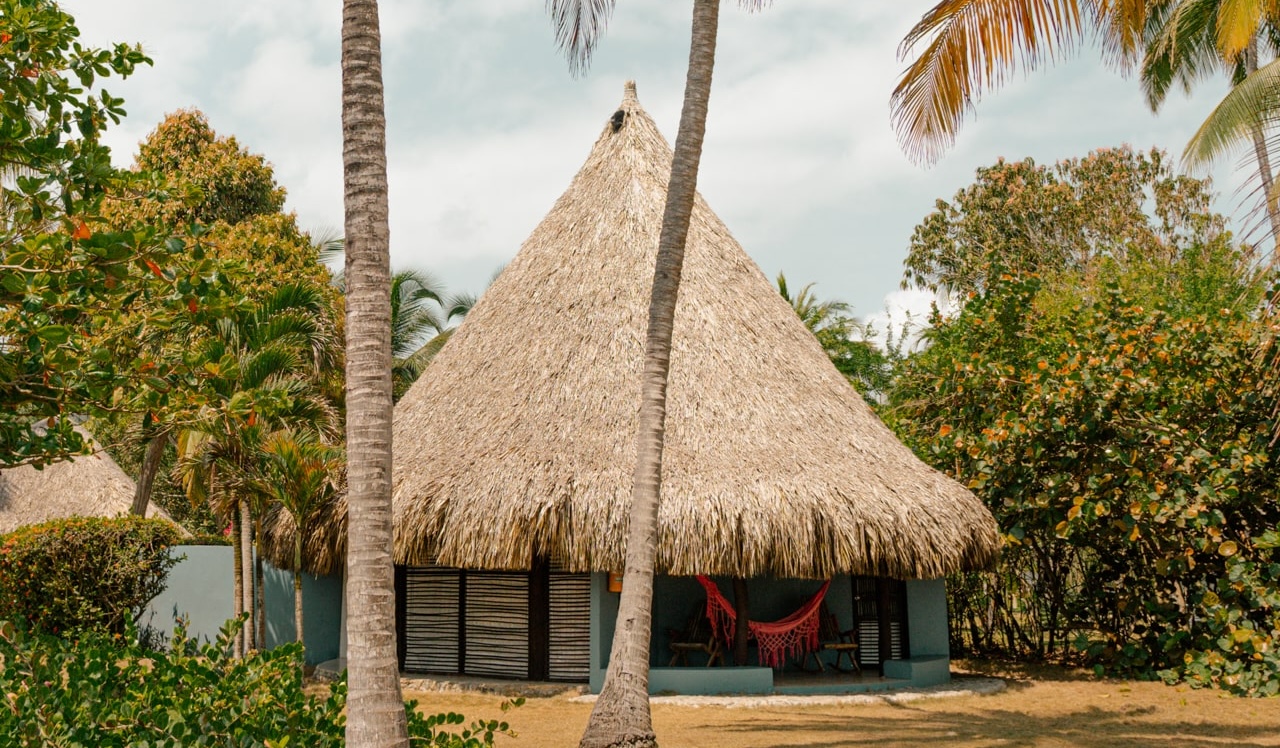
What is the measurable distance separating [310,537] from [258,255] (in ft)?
28.4

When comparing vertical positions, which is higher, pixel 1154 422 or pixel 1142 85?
pixel 1142 85

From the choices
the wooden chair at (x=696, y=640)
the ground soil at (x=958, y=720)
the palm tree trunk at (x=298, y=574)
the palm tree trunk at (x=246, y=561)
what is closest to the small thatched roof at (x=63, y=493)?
the palm tree trunk at (x=246, y=561)

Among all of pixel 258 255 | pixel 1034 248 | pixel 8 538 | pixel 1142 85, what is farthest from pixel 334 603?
pixel 1034 248

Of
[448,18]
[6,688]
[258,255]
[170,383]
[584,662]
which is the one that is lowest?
[584,662]

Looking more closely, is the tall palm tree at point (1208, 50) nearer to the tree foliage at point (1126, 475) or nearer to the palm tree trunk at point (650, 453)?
the tree foliage at point (1126, 475)

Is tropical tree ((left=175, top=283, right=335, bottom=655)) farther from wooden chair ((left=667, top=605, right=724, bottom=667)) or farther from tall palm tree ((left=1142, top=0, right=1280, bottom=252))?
tall palm tree ((left=1142, top=0, right=1280, bottom=252))

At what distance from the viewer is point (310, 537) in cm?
1077

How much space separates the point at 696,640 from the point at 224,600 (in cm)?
593

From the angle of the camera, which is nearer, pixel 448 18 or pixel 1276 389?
pixel 448 18

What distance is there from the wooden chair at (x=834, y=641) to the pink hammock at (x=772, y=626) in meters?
0.41

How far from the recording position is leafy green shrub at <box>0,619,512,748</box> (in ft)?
12.3

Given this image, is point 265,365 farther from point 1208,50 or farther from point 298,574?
point 1208,50

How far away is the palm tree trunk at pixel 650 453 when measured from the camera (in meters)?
6.38

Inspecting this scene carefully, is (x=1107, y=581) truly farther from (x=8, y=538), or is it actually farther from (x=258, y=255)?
(x=258, y=255)
